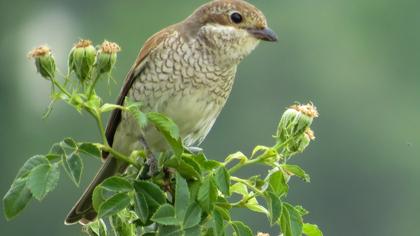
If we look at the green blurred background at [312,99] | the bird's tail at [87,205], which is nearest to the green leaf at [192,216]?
the bird's tail at [87,205]

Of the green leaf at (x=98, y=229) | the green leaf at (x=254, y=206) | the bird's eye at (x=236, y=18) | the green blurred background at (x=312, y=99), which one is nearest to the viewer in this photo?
the green leaf at (x=254, y=206)

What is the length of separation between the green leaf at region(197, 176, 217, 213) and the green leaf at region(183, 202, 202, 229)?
0.02m

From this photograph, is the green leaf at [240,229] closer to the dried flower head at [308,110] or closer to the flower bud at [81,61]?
the dried flower head at [308,110]

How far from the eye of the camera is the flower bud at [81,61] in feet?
11.1

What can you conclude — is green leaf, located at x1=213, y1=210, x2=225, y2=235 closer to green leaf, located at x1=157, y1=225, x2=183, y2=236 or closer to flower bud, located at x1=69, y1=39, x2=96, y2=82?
green leaf, located at x1=157, y1=225, x2=183, y2=236

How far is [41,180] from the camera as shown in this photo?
3318mm

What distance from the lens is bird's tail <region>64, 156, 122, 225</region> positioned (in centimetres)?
414

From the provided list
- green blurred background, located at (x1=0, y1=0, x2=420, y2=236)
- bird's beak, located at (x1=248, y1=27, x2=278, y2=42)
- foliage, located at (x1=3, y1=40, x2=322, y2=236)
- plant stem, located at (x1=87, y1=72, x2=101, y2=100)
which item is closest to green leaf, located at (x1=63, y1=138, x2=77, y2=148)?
foliage, located at (x1=3, y1=40, x2=322, y2=236)

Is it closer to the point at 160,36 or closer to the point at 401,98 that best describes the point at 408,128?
the point at 401,98

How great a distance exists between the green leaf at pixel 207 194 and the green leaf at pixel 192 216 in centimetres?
2

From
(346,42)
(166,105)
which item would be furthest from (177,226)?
(346,42)

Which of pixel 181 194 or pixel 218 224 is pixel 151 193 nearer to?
pixel 181 194

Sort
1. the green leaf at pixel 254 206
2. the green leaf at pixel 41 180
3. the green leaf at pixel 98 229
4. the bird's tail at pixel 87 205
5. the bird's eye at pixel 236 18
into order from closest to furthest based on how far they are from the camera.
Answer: the green leaf at pixel 41 180 < the green leaf at pixel 254 206 < the green leaf at pixel 98 229 < the bird's tail at pixel 87 205 < the bird's eye at pixel 236 18

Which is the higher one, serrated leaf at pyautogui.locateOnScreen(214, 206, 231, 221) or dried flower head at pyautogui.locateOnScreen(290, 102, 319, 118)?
dried flower head at pyautogui.locateOnScreen(290, 102, 319, 118)
